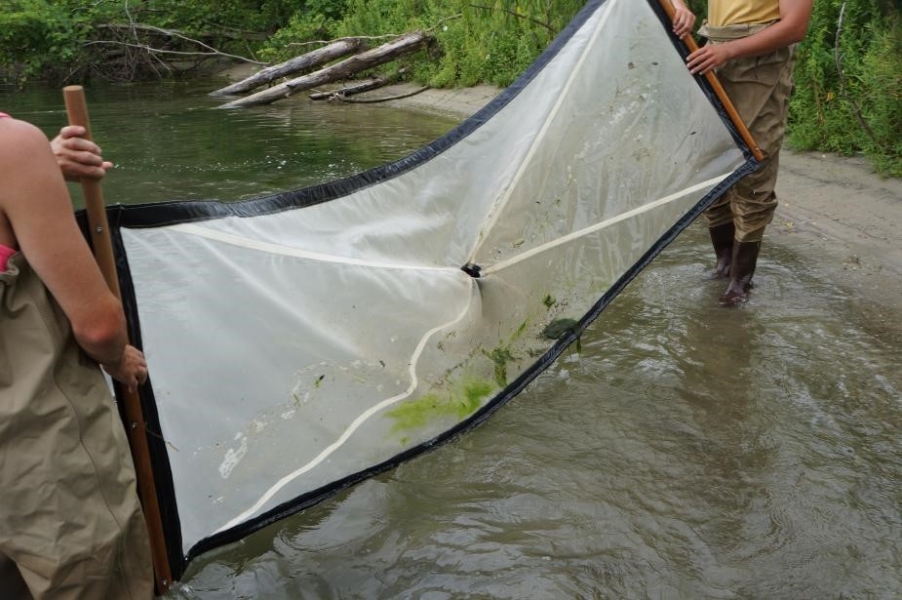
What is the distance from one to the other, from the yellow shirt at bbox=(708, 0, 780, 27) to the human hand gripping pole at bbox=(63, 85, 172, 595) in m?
3.46

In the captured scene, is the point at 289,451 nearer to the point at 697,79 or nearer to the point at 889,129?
the point at 697,79

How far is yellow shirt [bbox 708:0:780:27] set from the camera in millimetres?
4273

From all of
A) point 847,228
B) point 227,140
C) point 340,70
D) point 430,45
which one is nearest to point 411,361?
point 847,228

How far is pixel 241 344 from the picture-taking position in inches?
101

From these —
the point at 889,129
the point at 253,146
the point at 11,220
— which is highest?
the point at 11,220

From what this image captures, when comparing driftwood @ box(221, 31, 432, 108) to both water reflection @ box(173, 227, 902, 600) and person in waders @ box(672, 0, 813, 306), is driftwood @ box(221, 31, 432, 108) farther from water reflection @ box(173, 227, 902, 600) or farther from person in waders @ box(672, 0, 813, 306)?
water reflection @ box(173, 227, 902, 600)

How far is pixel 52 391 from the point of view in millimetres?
1829

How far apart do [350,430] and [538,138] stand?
152 centimetres

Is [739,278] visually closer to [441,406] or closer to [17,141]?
[441,406]

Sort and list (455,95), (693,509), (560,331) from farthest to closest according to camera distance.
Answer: (455,95) < (560,331) < (693,509)

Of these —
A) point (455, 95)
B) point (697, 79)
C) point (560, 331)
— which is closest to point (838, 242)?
point (697, 79)

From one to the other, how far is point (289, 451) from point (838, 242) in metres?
4.39

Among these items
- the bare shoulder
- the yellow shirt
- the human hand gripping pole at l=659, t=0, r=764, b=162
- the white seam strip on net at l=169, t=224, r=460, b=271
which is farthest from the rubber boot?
the bare shoulder

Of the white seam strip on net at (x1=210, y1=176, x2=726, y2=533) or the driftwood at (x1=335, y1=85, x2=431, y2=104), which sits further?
the driftwood at (x1=335, y1=85, x2=431, y2=104)
